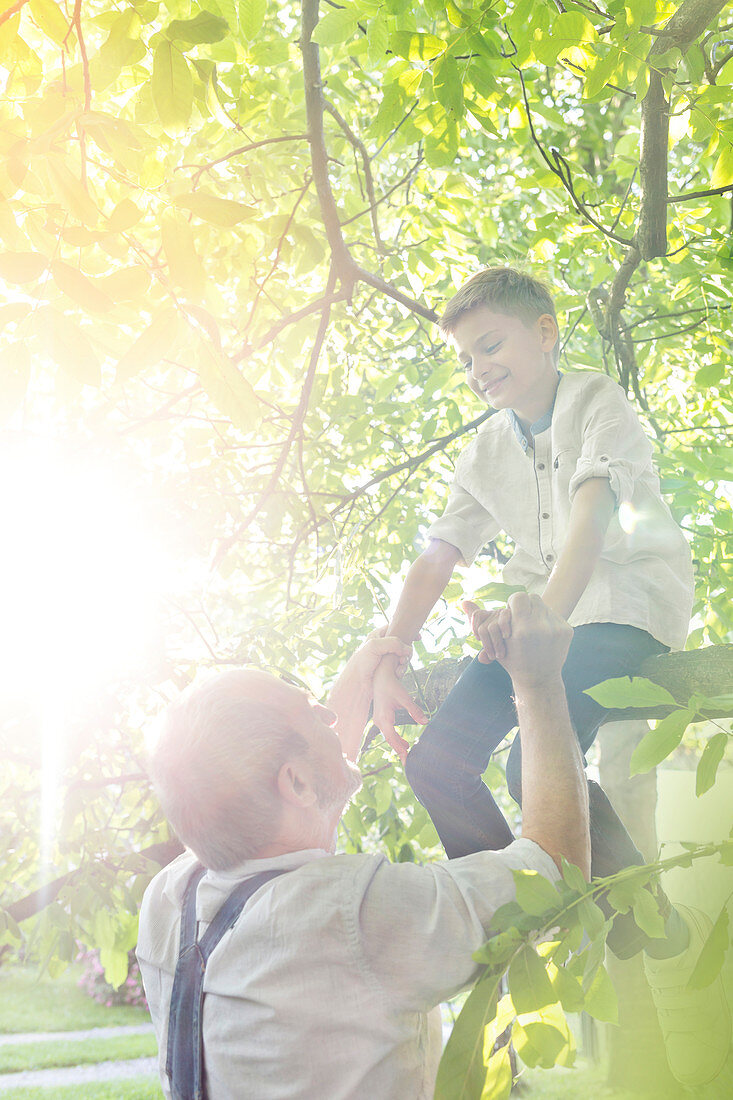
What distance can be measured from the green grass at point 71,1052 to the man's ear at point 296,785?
1031 cm

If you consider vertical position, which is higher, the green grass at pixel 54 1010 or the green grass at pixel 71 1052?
the green grass at pixel 71 1052

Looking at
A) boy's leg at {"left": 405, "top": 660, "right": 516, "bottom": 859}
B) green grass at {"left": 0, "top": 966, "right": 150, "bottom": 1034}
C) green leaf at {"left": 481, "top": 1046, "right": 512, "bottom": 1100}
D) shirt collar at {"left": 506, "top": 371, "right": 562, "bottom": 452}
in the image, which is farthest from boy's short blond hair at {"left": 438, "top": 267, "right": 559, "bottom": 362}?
green grass at {"left": 0, "top": 966, "right": 150, "bottom": 1034}

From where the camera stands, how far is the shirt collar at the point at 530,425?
235 cm

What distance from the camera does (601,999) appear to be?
1.23m

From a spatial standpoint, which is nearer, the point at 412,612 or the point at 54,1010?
the point at 412,612

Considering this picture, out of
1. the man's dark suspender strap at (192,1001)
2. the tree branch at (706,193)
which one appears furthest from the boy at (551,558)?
the man's dark suspender strap at (192,1001)

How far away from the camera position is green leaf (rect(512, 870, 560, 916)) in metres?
1.18

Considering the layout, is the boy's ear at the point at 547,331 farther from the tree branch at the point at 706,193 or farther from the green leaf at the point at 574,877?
the green leaf at the point at 574,877

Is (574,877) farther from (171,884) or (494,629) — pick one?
(171,884)

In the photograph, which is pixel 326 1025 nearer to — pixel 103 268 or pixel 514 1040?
pixel 514 1040

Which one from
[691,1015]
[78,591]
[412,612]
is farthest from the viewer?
[78,591]

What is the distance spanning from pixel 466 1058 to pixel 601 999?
0.21 m

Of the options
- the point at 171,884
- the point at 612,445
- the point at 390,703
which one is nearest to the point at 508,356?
the point at 612,445

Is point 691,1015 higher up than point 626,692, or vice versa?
point 626,692
